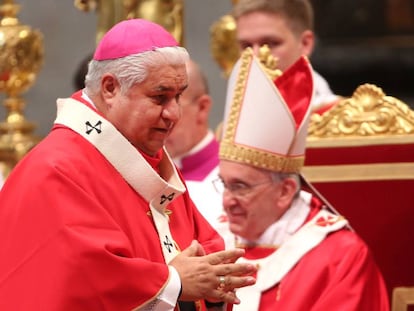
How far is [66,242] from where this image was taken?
353 cm

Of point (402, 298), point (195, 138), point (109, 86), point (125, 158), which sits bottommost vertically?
point (402, 298)

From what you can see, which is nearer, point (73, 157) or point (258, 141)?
point (73, 157)

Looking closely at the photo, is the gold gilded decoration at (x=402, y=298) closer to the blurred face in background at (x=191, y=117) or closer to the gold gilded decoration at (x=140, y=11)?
the blurred face in background at (x=191, y=117)

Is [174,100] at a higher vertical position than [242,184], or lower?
higher

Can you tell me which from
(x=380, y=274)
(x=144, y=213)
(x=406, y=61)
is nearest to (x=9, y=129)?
(x=380, y=274)

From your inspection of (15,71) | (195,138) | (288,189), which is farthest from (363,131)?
(15,71)

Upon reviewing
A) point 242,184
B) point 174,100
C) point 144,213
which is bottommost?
point 242,184

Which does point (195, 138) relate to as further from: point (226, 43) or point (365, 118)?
point (365, 118)

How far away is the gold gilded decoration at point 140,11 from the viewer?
599 cm

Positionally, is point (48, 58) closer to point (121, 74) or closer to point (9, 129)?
point (9, 129)

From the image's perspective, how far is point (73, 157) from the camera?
12.0ft

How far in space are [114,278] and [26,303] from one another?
227 millimetres

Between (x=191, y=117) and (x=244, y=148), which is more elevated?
(x=244, y=148)

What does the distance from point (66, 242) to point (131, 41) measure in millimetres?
563
